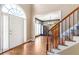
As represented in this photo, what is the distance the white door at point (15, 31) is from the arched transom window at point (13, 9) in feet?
0.23

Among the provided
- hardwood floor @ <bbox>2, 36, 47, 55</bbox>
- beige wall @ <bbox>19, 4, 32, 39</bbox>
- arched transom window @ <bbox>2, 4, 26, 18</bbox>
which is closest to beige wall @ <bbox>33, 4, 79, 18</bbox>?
beige wall @ <bbox>19, 4, 32, 39</bbox>

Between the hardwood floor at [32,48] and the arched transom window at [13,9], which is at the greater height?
the arched transom window at [13,9]

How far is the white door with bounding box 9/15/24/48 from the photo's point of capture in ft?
7.54

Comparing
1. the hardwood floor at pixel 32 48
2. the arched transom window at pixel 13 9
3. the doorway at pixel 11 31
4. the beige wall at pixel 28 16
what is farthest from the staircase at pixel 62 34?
the arched transom window at pixel 13 9

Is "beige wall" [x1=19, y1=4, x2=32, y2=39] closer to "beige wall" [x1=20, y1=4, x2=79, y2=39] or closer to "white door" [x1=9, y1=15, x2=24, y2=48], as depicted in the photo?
"beige wall" [x1=20, y1=4, x2=79, y2=39]

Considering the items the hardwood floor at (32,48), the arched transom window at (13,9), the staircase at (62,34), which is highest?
the arched transom window at (13,9)

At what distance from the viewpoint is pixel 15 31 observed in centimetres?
234

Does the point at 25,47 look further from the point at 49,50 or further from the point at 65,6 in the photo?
the point at 65,6

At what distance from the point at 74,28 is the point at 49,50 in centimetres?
56

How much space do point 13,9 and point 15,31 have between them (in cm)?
37

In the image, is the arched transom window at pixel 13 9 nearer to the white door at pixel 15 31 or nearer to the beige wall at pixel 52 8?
the white door at pixel 15 31

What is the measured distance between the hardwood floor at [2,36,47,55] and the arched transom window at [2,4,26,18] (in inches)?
20.3

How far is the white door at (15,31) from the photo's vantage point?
2.30 meters
